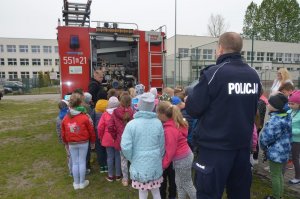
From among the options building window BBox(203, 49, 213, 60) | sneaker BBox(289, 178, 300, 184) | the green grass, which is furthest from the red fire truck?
building window BBox(203, 49, 213, 60)

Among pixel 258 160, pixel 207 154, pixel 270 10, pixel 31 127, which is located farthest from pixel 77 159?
pixel 270 10

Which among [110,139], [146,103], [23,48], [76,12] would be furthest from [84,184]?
[23,48]

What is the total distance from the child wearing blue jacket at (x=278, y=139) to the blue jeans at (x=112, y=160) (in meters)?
2.46

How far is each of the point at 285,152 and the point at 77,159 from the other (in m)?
3.10

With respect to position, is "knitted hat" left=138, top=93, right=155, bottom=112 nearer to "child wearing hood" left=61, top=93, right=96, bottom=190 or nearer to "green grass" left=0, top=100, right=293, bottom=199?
"child wearing hood" left=61, top=93, right=96, bottom=190

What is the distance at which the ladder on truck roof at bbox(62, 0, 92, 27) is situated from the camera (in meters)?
9.84

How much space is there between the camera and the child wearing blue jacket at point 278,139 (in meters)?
3.41

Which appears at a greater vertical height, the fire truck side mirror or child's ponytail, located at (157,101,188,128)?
the fire truck side mirror

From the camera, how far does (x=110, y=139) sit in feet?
14.6

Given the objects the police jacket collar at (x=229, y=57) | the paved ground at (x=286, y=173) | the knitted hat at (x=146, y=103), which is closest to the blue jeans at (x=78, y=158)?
the knitted hat at (x=146, y=103)

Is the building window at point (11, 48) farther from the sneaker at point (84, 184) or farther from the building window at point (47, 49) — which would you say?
the sneaker at point (84, 184)

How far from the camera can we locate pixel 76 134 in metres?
4.11

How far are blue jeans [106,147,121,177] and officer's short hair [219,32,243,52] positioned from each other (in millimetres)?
2908

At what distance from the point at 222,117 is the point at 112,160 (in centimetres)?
284
